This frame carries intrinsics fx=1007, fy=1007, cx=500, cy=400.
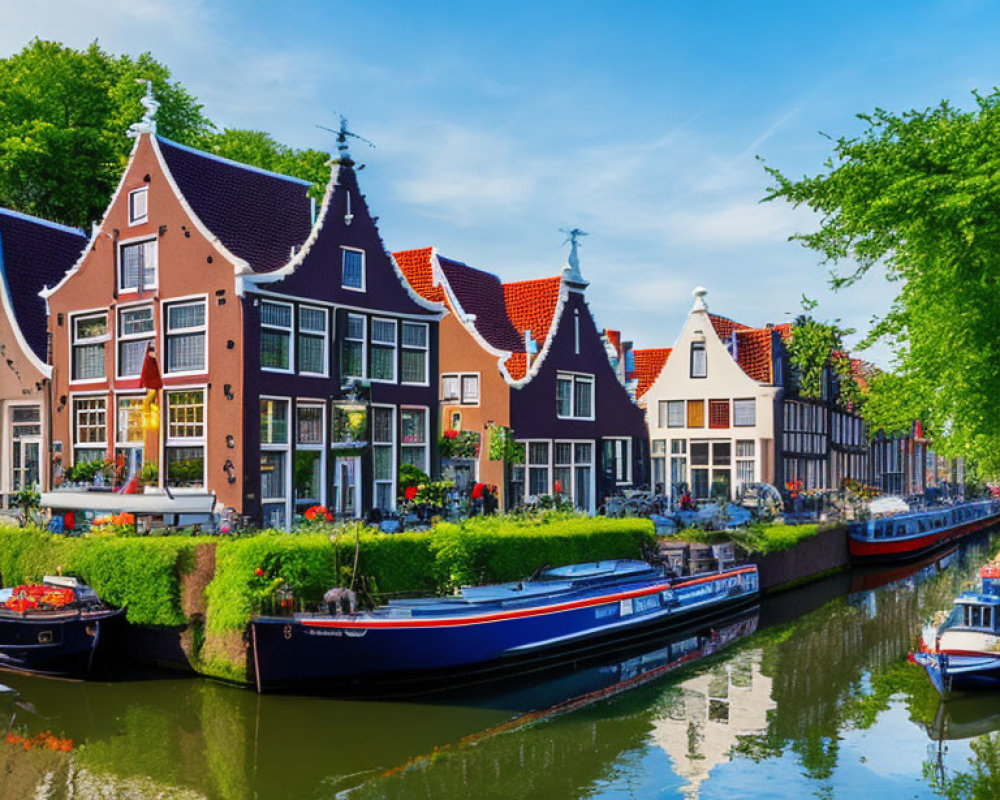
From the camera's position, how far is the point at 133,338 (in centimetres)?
2764

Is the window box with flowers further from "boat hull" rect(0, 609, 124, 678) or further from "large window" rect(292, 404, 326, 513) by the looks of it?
"boat hull" rect(0, 609, 124, 678)

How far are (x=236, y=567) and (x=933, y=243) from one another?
53.7 ft

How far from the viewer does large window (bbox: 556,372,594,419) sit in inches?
1475

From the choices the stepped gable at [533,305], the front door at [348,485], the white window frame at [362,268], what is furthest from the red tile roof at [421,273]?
the front door at [348,485]

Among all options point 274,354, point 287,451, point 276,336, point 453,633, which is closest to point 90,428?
point 287,451

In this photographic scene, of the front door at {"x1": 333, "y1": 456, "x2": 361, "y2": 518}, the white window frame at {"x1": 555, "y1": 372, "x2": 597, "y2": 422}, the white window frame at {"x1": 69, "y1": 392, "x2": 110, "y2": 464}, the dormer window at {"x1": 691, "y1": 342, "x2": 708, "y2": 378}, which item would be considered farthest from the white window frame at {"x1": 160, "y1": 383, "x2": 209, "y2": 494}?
the dormer window at {"x1": 691, "y1": 342, "x2": 708, "y2": 378}

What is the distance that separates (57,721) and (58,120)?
101 feet

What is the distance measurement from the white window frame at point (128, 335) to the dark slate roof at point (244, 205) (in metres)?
3.04

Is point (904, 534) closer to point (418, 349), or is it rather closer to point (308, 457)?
point (418, 349)

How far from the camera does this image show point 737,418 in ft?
162

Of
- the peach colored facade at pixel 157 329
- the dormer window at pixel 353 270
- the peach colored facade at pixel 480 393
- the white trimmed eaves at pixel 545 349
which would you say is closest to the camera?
the peach colored facade at pixel 157 329

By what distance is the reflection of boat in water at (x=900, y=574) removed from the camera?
126ft

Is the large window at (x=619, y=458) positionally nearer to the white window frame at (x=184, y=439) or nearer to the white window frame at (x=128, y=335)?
the white window frame at (x=184, y=439)

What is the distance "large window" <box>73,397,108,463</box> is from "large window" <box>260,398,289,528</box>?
5.68m
